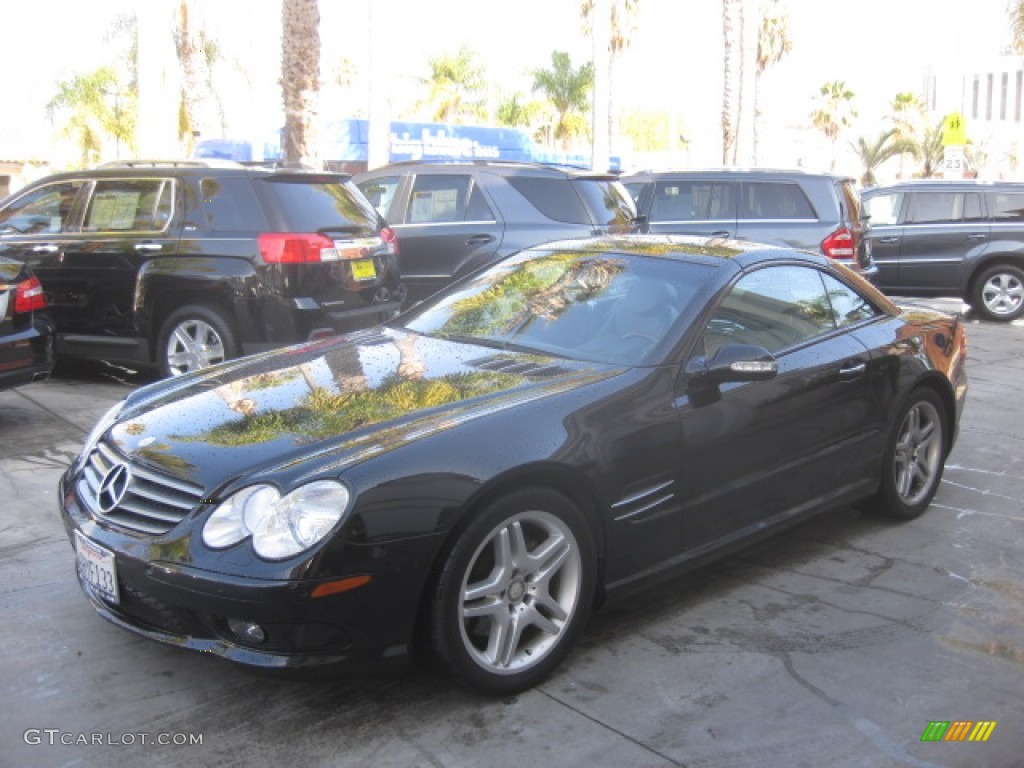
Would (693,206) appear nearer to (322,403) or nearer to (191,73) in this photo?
(322,403)

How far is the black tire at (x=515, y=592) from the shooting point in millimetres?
3387

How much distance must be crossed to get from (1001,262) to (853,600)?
1118 centimetres

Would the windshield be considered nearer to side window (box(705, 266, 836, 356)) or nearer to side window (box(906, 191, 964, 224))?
side window (box(705, 266, 836, 356))

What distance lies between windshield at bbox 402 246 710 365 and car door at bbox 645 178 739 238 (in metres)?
7.37

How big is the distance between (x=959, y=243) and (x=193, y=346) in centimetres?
1055

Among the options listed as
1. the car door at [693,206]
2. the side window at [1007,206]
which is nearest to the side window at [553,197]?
the car door at [693,206]

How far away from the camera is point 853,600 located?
452 cm

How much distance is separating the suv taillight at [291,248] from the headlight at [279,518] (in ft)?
15.4

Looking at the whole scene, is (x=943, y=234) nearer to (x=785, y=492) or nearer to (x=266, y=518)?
(x=785, y=492)

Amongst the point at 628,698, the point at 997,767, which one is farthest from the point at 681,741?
the point at 997,767

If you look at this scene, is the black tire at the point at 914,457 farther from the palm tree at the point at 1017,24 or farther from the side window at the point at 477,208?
the palm tree at the point at 1017,24

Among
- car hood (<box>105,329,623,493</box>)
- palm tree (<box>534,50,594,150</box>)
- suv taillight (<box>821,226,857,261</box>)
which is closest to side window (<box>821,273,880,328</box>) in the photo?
car hood (<box>105,329,623,493</box>)

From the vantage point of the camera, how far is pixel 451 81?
43031 mm
